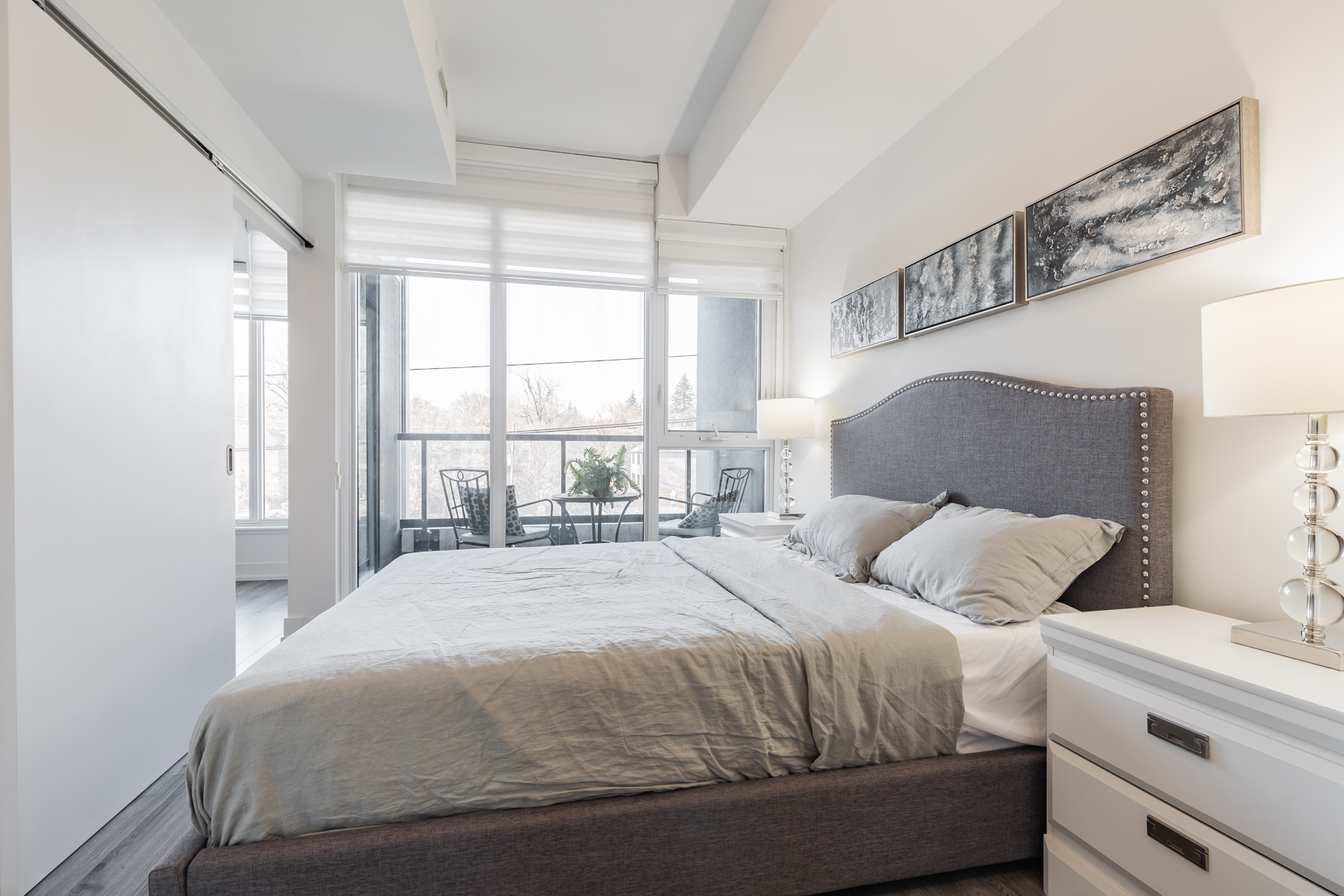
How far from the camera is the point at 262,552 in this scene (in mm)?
4938

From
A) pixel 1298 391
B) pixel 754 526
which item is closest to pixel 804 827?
pixel 1298 391

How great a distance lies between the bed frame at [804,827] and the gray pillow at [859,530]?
1.42ft

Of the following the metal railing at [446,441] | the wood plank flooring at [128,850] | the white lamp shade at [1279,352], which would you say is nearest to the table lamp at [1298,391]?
the white lamp shade at [1279,352]

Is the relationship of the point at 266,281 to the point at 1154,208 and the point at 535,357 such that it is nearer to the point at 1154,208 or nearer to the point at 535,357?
the point at 535,357

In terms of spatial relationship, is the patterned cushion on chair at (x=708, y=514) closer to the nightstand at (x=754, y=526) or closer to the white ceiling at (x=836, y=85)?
the nightstand at (x=754, y=526)

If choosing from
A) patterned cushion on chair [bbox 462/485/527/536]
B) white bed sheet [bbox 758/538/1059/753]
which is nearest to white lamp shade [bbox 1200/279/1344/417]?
white bed sheet [bbox 758/538/1059/753]

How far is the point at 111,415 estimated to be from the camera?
1.78 meters

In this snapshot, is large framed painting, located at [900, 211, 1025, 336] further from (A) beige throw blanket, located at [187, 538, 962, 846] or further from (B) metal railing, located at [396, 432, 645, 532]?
(B) metal railing, located at [396, 432, 645, 532]

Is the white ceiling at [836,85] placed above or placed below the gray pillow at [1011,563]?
above

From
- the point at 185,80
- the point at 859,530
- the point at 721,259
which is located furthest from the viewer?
the point at 721,259

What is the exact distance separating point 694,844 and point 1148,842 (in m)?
0.88

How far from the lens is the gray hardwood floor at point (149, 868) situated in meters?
1.49

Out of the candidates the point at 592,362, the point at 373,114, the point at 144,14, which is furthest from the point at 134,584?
the point at 592,362

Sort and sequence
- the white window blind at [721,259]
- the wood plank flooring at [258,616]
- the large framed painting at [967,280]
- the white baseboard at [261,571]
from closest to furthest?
1. the large framed painting at [967,280]
2. the wood plank flooring at [258,616]
3. the white window blind at [721,259]
4. the white baseboard at [261,571]
